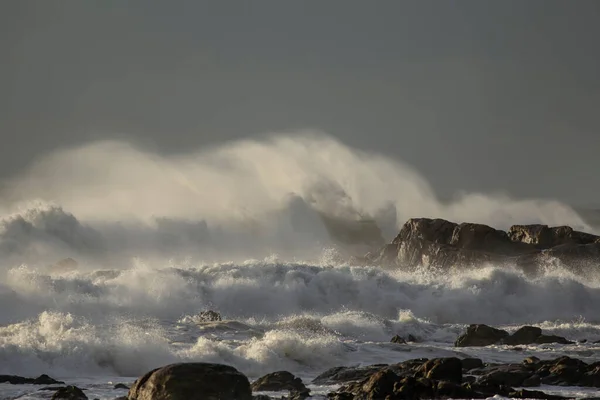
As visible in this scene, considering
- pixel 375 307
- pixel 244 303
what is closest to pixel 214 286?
pixel 244 303

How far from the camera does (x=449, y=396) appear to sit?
18391 millimetres

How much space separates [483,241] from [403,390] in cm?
5732

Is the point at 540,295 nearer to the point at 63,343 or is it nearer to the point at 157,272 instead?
the point at 157,272

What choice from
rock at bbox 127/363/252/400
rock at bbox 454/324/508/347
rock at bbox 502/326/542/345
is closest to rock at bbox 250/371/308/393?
rock at bbox 127/363/252/400

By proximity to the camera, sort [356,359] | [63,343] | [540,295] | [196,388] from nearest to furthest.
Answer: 1. [196,388]
2. [63,343]
3. [356,359]
4. [540,295]

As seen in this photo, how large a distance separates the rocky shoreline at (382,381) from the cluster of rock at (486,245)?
1731 inches

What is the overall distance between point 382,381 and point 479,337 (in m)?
17.6

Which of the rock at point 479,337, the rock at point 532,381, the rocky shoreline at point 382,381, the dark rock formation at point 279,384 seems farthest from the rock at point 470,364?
the rock at point 479,337

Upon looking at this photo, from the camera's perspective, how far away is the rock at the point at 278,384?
21.0m

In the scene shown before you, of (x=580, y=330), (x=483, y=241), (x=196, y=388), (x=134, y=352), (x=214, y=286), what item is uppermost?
(x=483, y=241)

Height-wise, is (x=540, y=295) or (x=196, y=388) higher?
(x=540, y=295)

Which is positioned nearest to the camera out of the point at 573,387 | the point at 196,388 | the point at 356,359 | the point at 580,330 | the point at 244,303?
the point at 196,388

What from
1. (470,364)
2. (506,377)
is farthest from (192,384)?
(470,364)

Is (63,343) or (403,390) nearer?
(403,390)
